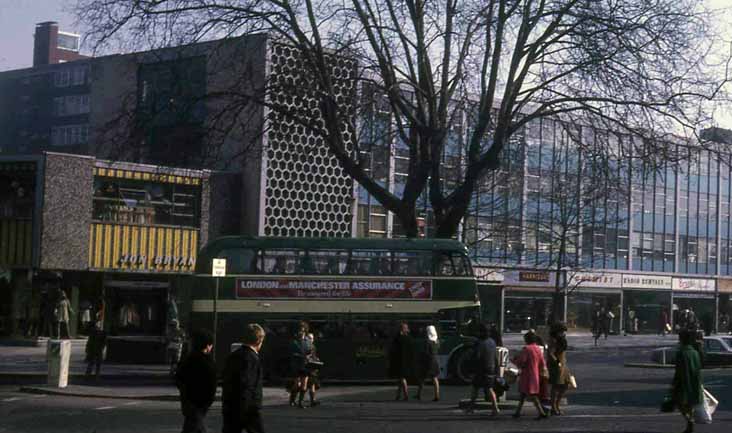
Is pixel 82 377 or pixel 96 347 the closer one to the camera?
A: pixel 96 347

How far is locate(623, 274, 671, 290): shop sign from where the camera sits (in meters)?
69.4

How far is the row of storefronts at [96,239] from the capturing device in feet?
138

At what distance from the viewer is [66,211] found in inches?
1667

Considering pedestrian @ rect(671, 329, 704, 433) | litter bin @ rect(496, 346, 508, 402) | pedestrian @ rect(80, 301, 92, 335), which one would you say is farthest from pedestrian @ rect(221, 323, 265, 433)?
pedestrian @ rect(80, 301, 92, 335)

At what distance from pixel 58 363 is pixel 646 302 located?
171 ft

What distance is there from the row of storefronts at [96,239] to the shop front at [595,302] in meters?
27.0

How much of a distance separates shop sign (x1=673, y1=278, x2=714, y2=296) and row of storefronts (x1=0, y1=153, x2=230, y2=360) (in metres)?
37.1

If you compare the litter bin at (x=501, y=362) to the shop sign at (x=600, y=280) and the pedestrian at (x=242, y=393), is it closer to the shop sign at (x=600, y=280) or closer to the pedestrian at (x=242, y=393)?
the pedestrian at (x=242, y=393)

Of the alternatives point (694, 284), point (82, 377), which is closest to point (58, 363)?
point (82, 377)

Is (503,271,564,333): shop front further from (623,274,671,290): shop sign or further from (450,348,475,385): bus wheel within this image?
(450,348,475,385): bus wheel

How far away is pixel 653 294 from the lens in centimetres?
7188

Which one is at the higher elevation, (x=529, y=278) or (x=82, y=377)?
(x=529, y=278)

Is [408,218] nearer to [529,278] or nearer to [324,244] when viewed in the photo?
[324,244]

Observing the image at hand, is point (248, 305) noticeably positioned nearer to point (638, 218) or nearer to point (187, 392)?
point (187, 392)
